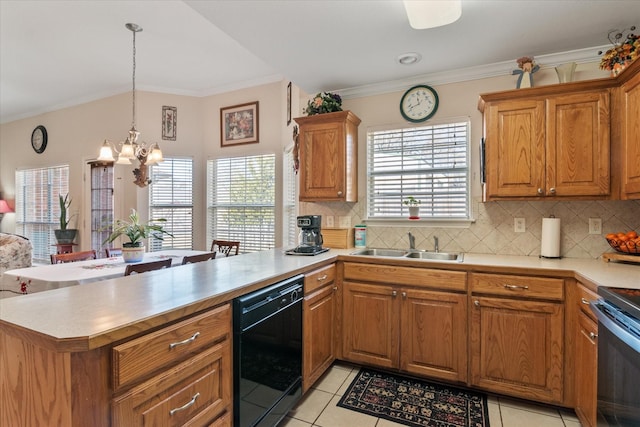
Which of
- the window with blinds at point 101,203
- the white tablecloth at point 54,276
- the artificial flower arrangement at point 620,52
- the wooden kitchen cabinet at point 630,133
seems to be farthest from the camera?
the window with blinds at point 101,203

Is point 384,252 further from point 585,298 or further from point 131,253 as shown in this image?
point 131,253

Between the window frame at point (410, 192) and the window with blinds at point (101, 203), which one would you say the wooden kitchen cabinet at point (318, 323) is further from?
the window with blinds at point (101, 203)

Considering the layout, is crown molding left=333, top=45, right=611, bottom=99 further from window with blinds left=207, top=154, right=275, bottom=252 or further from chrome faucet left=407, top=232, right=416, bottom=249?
window with blinds left=207, top=154, right=275, bottom=252

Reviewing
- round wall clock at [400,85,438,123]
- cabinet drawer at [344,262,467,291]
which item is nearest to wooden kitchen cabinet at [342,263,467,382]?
cabinet drawer at [344,262,467,291]

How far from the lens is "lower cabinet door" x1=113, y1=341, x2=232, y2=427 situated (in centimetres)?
103

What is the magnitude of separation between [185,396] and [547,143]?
2671mm

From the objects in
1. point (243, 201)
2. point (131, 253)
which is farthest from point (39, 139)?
point (131, 253)

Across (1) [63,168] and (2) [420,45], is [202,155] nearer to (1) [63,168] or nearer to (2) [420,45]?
(1) [63,168]

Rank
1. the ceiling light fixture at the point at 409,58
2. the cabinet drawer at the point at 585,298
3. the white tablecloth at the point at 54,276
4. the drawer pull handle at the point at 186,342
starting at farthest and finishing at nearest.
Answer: the ceiling light fixture at the point at 409,58
the white tablecloth at the point at 54,276
the cabinet drawer at the point at 585,298
the drawer pull handle at the point at 186,342

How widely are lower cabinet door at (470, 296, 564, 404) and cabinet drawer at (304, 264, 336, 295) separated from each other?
1.01 meters

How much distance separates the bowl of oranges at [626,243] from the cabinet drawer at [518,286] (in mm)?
539

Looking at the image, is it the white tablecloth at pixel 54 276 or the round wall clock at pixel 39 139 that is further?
the round wall clock at pixel 39 139

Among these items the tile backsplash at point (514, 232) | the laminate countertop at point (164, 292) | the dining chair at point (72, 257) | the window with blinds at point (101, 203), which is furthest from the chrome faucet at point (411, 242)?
the window with blinds at point (101, 203)

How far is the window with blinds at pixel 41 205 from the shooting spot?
5.62 metres
